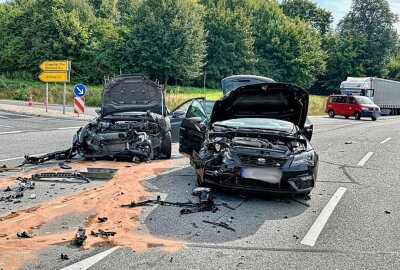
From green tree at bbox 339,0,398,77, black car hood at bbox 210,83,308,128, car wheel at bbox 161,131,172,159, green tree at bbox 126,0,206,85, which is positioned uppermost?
green tree at bbox 339,0,398,77

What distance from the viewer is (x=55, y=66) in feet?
73.2

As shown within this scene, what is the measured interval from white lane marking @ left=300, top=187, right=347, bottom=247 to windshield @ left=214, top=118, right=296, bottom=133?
128cm

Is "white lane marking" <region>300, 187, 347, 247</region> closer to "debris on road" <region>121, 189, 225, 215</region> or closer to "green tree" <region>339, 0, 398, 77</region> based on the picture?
"debris on road" <region>121, 189, 225, 215</region>

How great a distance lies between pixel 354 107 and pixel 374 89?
6.39m

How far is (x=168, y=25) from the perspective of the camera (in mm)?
45750

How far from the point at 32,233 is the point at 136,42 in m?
42.0

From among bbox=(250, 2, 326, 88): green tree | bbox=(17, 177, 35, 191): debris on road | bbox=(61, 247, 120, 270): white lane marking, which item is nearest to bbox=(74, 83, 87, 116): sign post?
bbox=(17, 177, 35, 191): debris on road

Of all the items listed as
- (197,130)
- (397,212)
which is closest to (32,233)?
(197,130)

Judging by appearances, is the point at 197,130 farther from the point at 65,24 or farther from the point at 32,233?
the point at 65,24

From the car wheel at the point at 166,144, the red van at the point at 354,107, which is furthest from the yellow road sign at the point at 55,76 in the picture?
the red van at the point at 354,107

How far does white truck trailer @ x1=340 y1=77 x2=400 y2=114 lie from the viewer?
34750 mm

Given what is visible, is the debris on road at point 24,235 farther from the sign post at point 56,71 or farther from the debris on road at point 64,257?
the sign post at point 56,71

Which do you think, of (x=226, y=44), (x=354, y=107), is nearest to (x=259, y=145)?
(x=354, y=107)

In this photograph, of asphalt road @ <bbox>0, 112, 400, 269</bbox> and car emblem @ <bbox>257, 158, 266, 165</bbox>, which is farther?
car emblem @ <bbox>257, 158, 266, 165</bbox>
